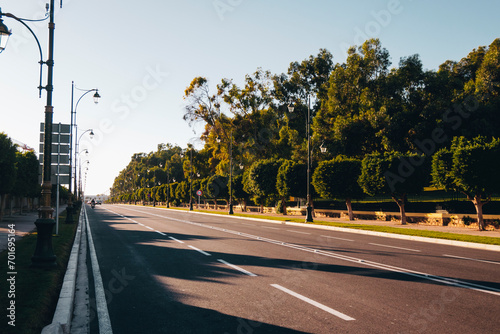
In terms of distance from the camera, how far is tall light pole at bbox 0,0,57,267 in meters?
9.06

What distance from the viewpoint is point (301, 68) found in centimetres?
6238

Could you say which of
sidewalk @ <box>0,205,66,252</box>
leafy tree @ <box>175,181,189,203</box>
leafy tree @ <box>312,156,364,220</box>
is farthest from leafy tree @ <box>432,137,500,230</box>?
leafy tree @ <box>175,181,189,203</box>

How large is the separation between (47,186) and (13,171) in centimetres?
2004

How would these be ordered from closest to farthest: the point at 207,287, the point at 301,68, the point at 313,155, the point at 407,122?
1. the point at 207,287
2. the point at 407,122
3. the point at 313,155
4. the point at 301,68

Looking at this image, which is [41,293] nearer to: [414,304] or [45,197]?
[45,197]

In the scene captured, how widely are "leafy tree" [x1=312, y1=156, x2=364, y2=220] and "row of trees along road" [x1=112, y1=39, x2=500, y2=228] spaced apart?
0.09m

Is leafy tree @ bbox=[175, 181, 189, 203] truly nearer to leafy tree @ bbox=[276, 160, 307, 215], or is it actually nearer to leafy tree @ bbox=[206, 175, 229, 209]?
leafy tree @ bbox=[206, 175, 229, 209]

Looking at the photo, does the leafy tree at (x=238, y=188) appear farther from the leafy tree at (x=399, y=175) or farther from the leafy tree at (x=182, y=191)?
the leafy tree at (x=182, y=191)

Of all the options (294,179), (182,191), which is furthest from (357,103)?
(182,191)

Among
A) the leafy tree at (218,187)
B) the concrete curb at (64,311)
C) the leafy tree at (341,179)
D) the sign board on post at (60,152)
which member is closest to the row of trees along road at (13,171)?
the sign board on post at (60,152)

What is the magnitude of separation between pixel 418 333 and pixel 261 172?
40.8m

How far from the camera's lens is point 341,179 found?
34688 millimetres

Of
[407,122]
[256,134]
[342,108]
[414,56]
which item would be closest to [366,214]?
[407,122]

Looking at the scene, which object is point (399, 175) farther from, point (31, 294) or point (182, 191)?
point (182, 191)
